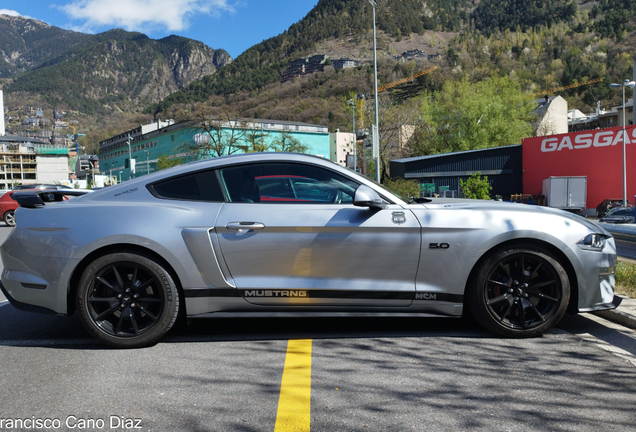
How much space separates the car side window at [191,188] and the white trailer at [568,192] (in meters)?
34.8

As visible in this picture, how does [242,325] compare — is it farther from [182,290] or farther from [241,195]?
[241,195]

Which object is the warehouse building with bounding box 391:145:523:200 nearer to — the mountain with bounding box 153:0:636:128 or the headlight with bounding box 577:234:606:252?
the headlight with bounding box 577:234:606:252

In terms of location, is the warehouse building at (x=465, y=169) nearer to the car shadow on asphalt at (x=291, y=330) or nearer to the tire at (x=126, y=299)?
the car shadow on asphalt at (x=291, y=330)

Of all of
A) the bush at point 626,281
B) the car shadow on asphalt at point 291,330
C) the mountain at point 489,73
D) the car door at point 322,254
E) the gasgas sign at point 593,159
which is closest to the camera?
the car door at point 322,254

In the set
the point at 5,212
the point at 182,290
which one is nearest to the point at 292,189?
the point at 182,290

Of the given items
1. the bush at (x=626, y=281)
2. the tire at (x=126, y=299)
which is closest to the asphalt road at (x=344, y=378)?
the tire at (x=126, y=299)

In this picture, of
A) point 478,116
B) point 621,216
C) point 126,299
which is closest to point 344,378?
point 126,299

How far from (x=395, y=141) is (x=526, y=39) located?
135 m

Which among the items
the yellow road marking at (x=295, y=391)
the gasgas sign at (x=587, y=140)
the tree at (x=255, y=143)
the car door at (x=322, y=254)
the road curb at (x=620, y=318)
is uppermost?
the tree at (x=255, y=143)

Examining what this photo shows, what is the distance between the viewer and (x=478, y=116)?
2170 inches

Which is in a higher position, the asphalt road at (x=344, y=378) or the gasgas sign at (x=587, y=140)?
the gasgas sign at (x=587, y=140)

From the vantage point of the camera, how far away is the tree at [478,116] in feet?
180

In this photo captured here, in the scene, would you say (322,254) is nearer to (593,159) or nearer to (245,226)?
(245,226)

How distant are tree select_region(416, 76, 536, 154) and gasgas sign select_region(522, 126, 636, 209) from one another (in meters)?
14.5
